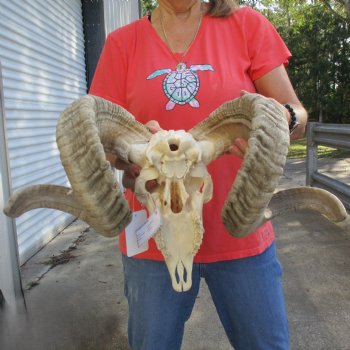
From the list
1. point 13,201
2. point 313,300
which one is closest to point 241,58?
point 13,201

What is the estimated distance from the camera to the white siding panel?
5391mm

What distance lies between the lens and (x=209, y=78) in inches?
79.7

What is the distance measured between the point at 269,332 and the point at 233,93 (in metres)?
1.16

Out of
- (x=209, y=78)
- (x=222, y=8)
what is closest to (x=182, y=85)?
(x=209, y=78)

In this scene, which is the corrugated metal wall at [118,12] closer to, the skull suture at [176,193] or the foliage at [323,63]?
the skull suture at [176,193]

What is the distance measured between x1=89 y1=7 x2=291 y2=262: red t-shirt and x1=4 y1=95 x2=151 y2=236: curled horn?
0.46 metres

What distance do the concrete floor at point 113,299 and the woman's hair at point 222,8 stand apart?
2.77 m

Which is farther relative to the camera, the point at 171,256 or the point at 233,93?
the point at 233,93

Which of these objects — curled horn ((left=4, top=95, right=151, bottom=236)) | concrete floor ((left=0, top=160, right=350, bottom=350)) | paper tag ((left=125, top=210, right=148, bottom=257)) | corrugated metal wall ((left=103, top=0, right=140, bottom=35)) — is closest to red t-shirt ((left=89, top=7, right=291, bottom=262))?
paper tag ((left=125, top=210, right=148, bottom=257))

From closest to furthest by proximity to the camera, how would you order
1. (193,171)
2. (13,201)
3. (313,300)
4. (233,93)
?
(193,171) → (13,201) → (233,93) → (313,300)

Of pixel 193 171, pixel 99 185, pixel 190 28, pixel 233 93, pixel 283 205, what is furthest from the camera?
pixel 190 28

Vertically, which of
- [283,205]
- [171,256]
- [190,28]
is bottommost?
[171,256]

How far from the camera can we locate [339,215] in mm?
1759

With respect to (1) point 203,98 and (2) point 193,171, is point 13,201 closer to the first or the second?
(2) point 193,171
